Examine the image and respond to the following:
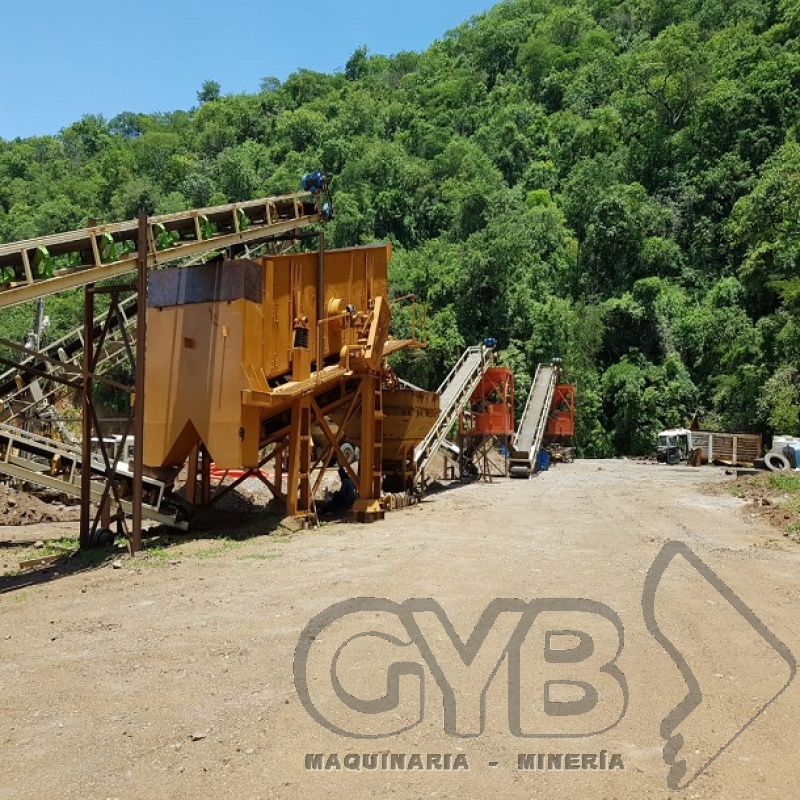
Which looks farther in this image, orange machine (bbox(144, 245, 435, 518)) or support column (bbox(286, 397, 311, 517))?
support column (bbox(286, 397, 311, 517))

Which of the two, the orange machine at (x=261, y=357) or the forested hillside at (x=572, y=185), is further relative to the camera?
the forested hillside at (x=572, y=185)

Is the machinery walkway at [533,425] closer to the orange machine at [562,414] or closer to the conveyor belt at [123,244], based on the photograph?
the orange machine at [562,414]

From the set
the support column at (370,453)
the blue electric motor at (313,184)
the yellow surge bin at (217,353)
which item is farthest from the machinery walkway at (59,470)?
the blue electric motor at (313,184)

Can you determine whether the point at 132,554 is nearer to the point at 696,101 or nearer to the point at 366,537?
the point at 366,537

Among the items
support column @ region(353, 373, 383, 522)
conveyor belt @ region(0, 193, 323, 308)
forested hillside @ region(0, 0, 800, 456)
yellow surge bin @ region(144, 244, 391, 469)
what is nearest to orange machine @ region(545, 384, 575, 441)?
forested hillside @ region(0, 0, 800, 456)

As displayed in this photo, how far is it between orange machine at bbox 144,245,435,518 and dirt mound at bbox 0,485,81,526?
14.7 ft

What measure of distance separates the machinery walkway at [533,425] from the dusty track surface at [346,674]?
17531mm

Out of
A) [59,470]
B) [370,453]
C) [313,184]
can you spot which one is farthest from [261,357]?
[59,470]

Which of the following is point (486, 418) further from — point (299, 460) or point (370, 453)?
point (299, 460)

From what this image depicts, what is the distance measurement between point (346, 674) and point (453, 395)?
794 inches

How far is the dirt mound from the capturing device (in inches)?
654

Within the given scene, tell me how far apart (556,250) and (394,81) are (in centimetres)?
A: 7025

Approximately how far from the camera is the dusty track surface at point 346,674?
13.5ft

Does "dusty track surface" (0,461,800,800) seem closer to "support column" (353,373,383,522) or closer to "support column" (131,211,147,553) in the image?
"support column" (131,211,147,553)
